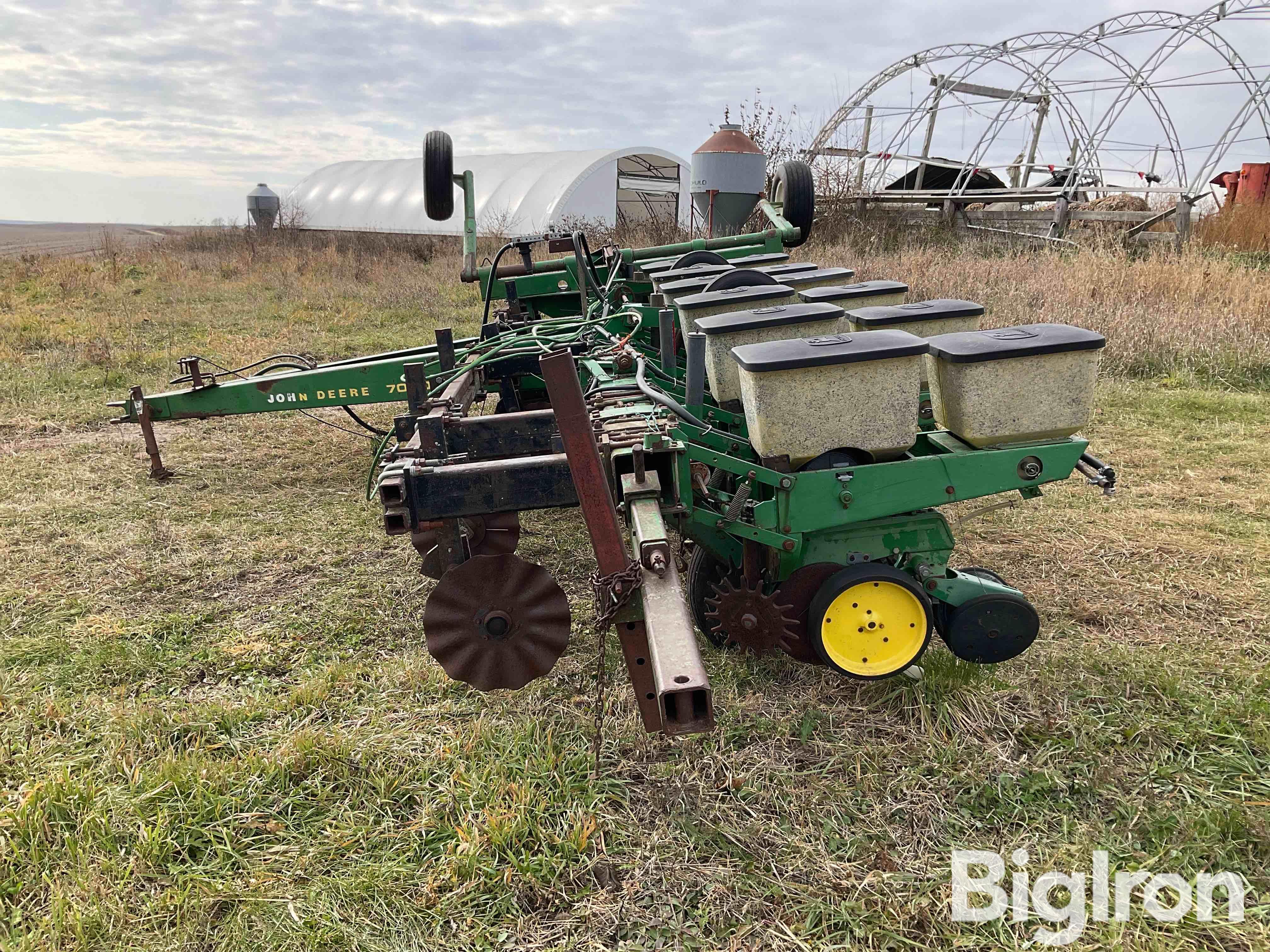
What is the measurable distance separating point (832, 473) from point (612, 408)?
725 millimetres

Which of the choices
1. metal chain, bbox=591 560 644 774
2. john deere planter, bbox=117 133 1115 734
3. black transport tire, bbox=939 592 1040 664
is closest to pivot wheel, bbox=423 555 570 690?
john deere planter, bbox=117 133 1115 734

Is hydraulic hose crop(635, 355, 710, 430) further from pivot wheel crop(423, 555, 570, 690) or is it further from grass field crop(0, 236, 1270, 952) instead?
grass field crop(0, 236, 1270, 952)

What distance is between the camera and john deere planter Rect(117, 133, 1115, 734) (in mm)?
2201

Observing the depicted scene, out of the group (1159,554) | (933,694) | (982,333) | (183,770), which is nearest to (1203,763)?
(933,694)

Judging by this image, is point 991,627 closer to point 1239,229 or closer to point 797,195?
point 797,195

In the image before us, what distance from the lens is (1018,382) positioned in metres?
2.52

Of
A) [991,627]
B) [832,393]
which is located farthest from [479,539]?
[991,627]

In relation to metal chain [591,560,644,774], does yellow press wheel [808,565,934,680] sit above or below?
below

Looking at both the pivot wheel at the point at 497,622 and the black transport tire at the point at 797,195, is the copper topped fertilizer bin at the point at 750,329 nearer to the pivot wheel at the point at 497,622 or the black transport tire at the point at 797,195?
the pivot wheel at the point at 497,622

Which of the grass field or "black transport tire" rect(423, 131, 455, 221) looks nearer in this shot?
the grass field

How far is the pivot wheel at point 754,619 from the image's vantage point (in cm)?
258

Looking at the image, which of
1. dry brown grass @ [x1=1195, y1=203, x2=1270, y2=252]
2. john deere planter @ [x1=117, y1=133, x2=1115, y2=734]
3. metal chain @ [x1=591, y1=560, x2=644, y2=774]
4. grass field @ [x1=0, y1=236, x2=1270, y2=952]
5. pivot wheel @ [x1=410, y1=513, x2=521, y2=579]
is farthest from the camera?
dry brown grass @ [x1=1195, y1=203, x2=1270, y2=252]

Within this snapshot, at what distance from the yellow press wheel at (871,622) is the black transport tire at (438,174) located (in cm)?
290

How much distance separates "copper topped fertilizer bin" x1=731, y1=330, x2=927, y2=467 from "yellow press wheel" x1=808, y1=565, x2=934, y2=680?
38 cm
